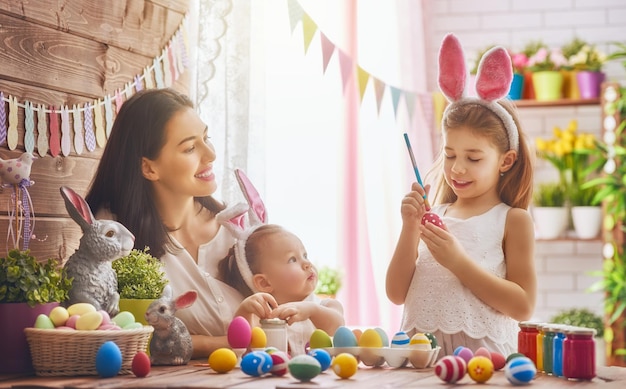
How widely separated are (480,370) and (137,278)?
705 mm

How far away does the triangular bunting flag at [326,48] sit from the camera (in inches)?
125

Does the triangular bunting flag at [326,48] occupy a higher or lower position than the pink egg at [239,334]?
higher

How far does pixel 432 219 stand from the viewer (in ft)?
6.75

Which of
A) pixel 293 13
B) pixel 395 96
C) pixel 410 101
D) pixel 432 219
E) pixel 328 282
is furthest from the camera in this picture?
pixel 410 101

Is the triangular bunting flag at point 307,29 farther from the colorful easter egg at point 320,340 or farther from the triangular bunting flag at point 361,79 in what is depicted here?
the colorful easter egg at point 320,340

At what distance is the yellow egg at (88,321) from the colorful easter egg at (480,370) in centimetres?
65

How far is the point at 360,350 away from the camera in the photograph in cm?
184

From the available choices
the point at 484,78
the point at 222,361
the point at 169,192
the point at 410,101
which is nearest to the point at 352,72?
the point at 410,101

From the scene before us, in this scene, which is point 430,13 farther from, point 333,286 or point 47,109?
point 47,109

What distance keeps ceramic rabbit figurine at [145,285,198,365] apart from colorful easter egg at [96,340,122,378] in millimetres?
194

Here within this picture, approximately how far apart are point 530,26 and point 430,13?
1.68 feet

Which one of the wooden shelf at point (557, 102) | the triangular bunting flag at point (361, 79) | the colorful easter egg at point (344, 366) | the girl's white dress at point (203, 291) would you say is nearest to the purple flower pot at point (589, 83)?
the wooden shelf at point (557, 102)

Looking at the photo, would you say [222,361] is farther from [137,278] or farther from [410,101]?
[410,101]

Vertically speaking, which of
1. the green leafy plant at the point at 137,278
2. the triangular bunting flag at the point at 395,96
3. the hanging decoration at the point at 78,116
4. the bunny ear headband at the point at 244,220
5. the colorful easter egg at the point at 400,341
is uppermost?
the triangular bunting flag at the point at 395,96
